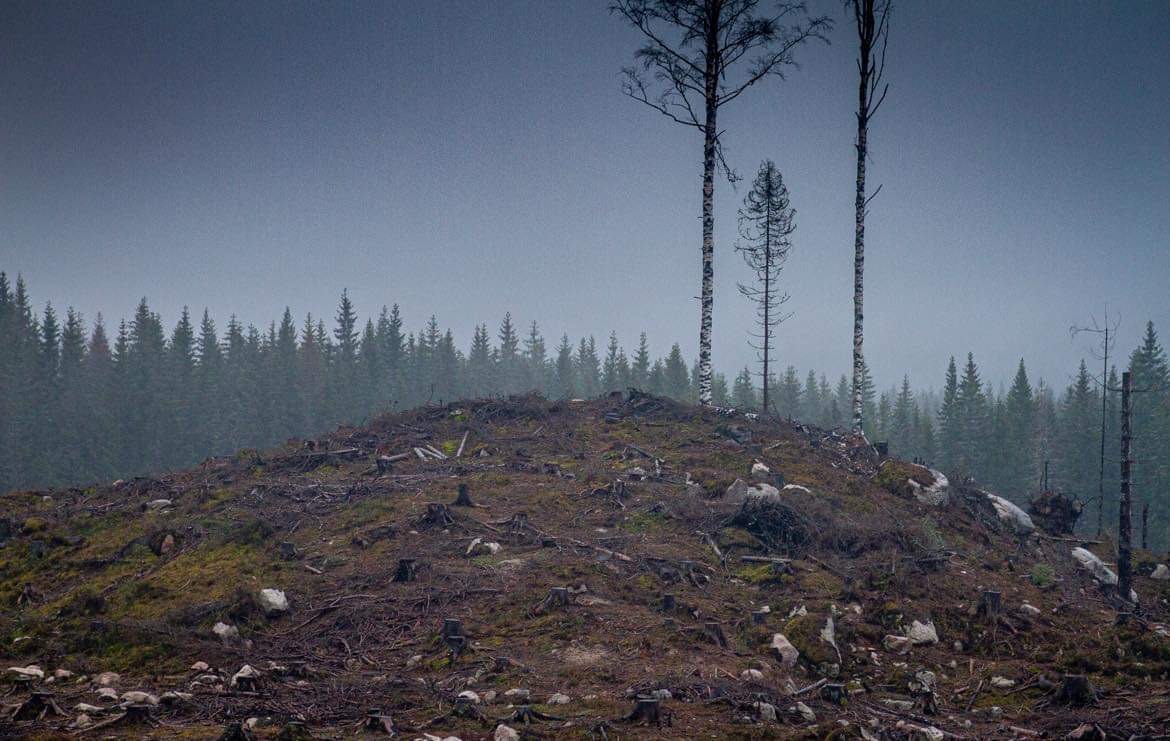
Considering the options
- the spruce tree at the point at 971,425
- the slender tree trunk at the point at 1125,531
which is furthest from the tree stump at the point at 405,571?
the spruce tree at the point at 971,425

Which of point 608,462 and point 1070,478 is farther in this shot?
point 1070,478

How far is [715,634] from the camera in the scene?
27.8 ft

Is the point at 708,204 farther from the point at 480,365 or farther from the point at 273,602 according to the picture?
the point at 480,365

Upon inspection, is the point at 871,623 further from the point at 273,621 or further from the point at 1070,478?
the point at 1070,478

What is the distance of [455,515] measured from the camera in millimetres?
12875

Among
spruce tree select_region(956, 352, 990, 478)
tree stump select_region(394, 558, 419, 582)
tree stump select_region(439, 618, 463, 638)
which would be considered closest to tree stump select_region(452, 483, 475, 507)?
tree stump select_region(394, 558, 419, 582)

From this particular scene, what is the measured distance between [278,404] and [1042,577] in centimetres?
7505

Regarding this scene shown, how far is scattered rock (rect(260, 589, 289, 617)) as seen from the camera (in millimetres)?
9203

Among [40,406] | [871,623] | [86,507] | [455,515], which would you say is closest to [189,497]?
[86,507]

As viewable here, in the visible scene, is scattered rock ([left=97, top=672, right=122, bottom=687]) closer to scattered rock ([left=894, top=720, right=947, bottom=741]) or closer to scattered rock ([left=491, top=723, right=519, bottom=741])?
scattered rock ([left=491, top=723, right=519, bottom=741])

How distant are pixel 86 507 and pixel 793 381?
8705 cm

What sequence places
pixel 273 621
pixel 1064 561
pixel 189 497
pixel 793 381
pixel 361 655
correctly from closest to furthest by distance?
pixel 361 655, pixel 273 621, pixel 1064 561, pixel 189 497, pixel 793 381

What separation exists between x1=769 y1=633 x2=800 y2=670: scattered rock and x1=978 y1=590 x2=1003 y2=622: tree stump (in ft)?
10.8

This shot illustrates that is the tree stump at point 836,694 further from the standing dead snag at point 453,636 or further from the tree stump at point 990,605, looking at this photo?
the standing dead snag at point 453,636
